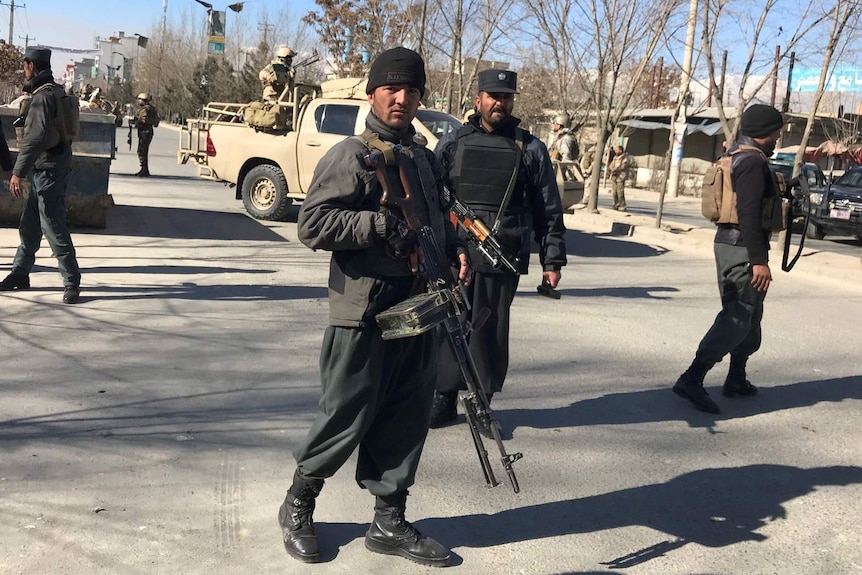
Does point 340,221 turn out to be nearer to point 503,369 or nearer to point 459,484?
point 459,484

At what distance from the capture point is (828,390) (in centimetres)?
600

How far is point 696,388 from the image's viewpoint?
5328 millimetres

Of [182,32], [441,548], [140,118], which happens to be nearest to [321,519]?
[441,548]

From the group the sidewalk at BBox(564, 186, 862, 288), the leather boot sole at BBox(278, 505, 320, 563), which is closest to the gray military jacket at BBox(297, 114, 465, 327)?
the leather boot sole at BBox(278, 505, 320, 563)

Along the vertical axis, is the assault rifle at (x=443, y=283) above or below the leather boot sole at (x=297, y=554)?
above

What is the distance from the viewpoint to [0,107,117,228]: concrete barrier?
10.2m

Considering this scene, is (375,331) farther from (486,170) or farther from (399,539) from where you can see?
(486,170)

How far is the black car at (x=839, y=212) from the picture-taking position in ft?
53.9

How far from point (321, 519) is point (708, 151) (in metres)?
29.6

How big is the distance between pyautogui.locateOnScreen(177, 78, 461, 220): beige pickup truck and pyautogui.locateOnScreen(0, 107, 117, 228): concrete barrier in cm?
272

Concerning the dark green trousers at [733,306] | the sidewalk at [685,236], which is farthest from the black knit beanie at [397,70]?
the sidewalk at [685,236]

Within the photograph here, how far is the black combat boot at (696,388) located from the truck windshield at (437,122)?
302 inches

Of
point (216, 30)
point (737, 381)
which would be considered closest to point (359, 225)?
point (737, 381)

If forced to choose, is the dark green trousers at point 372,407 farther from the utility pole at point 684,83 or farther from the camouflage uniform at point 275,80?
the utility pole at point 684,83
